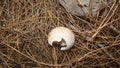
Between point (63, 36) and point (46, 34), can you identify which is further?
point (46, 34)

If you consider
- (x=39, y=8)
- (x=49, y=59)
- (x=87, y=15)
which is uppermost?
(x=39, y=8)

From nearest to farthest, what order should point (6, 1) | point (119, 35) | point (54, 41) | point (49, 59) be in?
point (54, 41) < point (119, 35) < point (49, 59) < point (6, 1)

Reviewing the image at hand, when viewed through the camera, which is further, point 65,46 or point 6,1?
point 6,1

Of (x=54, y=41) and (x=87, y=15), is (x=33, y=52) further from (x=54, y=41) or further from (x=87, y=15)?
(x=87, y=15)

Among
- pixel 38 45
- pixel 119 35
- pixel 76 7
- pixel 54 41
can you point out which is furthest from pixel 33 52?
pixel 119 35

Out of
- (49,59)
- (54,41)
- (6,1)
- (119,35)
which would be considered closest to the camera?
(54,41)

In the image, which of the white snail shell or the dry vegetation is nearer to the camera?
the white snail shell

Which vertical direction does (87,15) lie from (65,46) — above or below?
above

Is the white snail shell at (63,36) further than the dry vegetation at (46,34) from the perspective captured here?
No
